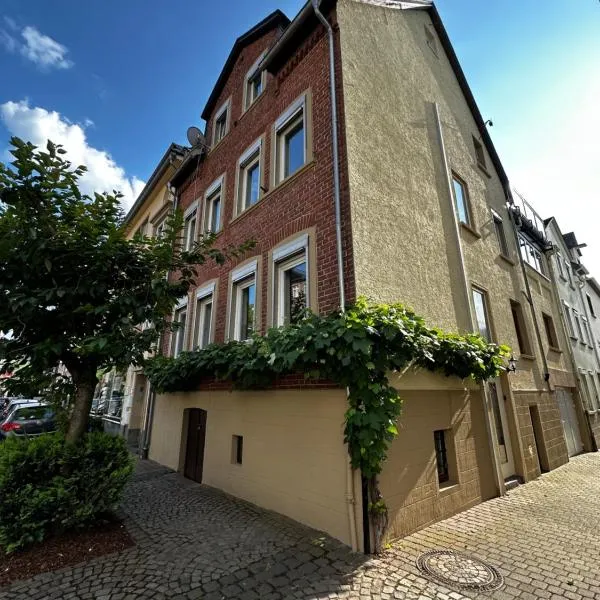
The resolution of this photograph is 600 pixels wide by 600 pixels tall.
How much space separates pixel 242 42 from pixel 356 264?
10144 mm

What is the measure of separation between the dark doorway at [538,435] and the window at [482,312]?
9.35ft

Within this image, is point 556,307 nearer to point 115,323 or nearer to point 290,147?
point 290,147

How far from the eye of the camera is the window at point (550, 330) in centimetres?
1344

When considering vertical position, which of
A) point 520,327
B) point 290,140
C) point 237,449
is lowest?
point 237,449

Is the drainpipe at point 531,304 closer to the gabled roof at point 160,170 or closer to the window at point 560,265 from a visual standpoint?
the window at point 560,265

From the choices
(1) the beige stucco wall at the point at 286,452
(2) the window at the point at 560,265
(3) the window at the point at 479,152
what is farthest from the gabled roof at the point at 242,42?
(2) the window at the point at 560,265

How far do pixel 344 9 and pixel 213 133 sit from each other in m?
6.31

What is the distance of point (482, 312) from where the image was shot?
9.29m

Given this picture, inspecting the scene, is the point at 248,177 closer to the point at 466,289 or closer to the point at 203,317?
the point at 203,317

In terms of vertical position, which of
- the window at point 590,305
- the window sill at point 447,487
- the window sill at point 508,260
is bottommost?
the window sill at point 447,487

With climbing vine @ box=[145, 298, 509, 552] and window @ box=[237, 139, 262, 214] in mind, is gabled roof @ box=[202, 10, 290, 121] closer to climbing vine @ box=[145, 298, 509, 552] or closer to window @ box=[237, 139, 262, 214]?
window @ box=[237, 139, 262, 214]

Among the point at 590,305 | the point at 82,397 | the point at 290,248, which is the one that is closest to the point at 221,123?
the point at 290,248

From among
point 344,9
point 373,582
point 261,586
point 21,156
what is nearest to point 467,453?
point 373,582

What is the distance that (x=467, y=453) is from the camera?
6.78 meters
